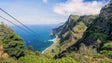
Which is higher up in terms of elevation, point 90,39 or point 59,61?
point 59,61

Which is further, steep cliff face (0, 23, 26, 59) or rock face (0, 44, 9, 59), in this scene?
steep cliff face (0, 23, 26, 59)

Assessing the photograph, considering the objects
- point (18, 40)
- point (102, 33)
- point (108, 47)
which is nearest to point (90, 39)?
point (102, 33)

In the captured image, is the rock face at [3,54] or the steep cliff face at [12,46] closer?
the rock face at [3,54]

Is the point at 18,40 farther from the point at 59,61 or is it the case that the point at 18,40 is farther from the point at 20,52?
the point at 59,61

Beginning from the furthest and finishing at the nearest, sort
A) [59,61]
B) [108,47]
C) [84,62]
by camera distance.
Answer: [108,47]
[84,62]
[59,61]

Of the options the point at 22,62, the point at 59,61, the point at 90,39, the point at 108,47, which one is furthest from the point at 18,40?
the point at 90,39

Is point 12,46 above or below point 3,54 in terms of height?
above

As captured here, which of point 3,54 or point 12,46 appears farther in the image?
point 12,46

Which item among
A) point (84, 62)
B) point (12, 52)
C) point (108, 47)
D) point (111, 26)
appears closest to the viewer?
point (84, 62)

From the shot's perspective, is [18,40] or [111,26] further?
[111,26]
